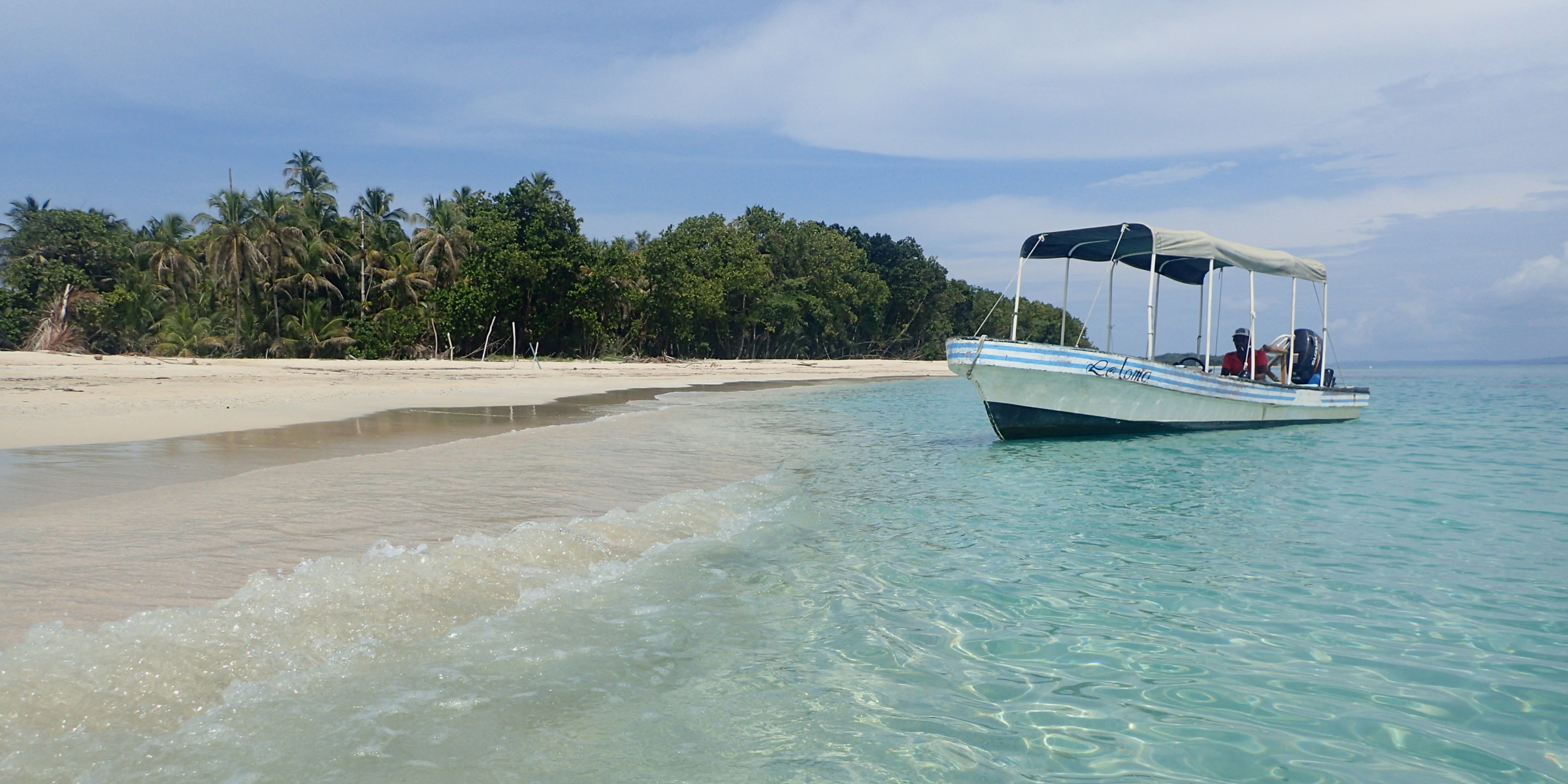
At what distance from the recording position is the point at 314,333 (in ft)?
123

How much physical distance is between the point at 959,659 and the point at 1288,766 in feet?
4.42

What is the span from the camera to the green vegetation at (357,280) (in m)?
37.0

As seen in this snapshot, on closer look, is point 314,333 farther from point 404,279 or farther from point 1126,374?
point 1126,374

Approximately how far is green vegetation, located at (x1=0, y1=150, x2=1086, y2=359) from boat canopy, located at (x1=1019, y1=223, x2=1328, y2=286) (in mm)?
28042

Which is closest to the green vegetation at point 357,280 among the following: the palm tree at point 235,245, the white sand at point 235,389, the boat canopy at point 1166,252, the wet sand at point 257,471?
the palm tree at point 235,245

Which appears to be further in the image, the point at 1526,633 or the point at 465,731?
the point at 1526,633

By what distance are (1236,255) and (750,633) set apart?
12796 mm

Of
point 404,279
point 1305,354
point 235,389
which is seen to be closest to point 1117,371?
point 1305,354

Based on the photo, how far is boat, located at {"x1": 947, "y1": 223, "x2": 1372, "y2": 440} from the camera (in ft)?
42.8

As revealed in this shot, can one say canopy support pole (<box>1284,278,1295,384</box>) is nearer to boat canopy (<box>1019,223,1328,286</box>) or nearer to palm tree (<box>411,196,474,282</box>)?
boat canopy (<box>1019,223,1328,286</box>)

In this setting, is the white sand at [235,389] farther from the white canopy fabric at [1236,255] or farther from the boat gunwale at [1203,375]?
the white canopy fabric at [1236,255]

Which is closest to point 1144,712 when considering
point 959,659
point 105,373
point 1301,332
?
point 959,659

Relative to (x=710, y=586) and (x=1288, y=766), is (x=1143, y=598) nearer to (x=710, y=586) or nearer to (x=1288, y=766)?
(x=1288, y=766)

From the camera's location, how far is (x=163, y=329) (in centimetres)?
3778
